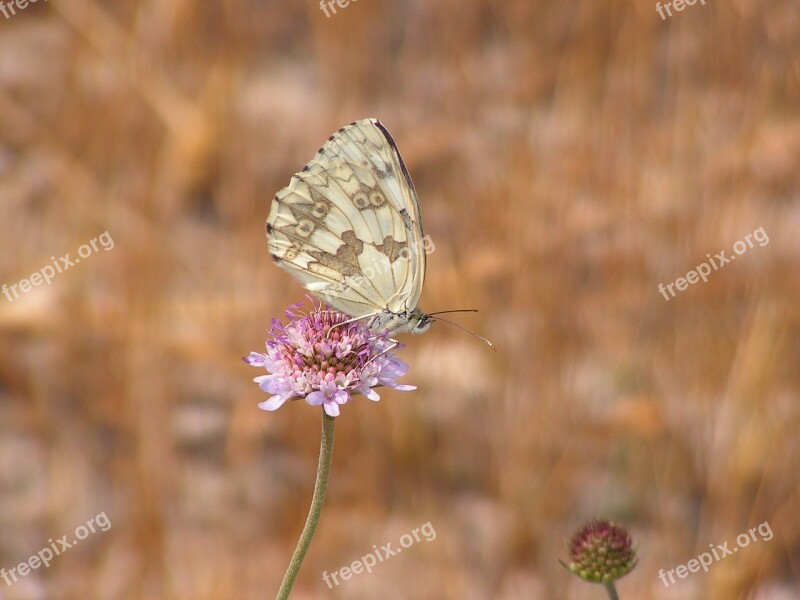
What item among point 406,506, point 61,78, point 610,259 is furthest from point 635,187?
point 61,78

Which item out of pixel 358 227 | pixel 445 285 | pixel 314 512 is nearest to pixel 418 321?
pixel 358 227

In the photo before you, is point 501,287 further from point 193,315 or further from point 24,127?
point 24,127

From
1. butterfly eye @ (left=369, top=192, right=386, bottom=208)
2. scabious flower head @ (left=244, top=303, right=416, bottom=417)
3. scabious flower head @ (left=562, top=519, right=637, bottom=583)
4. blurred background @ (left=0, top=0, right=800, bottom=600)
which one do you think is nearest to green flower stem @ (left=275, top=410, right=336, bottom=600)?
scabious flower head @ (left=244, top=303, right=416, bottom=417)

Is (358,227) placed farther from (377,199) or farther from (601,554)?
(601,554)

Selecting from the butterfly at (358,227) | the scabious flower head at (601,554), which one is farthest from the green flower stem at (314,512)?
the scabious flower head at (601,554)

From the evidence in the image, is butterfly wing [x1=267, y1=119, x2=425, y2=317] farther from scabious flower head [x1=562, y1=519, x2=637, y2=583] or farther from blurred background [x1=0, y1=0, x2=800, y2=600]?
blurred background [x1=0, y1=0, x2=800, y2=600]

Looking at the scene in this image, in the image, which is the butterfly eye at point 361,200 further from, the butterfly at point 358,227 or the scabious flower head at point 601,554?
the scabious flower head at point 601,554

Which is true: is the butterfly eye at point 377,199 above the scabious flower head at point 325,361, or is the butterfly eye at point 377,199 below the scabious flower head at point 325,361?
above
